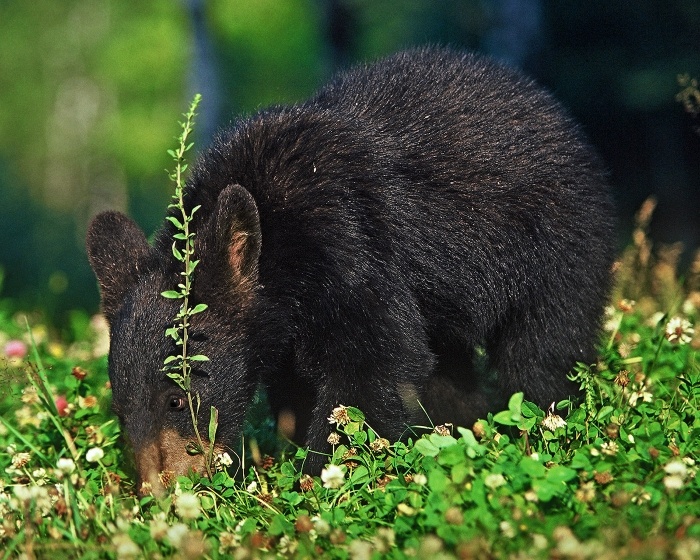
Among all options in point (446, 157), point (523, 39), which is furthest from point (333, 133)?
point (523, 39)

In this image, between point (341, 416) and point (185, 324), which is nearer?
point (185, 324)

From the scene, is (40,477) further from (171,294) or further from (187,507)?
(187,507)

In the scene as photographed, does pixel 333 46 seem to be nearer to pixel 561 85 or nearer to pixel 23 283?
pixel 561 85

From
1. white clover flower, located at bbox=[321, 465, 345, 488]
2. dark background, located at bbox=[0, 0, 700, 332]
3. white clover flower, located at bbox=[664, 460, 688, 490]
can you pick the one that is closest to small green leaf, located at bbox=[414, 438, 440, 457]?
white clover flower, located at bbox=[321, 465, 345, 488]

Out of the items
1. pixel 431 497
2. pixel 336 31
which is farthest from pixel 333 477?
pixel 336 31

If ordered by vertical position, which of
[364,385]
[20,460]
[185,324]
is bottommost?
[20,460]

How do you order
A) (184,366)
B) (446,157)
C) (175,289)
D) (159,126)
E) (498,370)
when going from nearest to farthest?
(184,366)
(175,289)
(446,157)
(498,370)
(159,126)

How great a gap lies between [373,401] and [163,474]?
1.01 metres

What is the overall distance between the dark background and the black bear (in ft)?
2.54

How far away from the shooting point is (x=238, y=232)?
4.36 meters

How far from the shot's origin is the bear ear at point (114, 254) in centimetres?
464

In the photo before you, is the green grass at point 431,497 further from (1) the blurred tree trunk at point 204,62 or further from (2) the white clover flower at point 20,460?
(1) the blurred tree trunk at point 204,62

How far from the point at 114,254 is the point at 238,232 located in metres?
0.71

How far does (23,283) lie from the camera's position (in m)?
17.1
